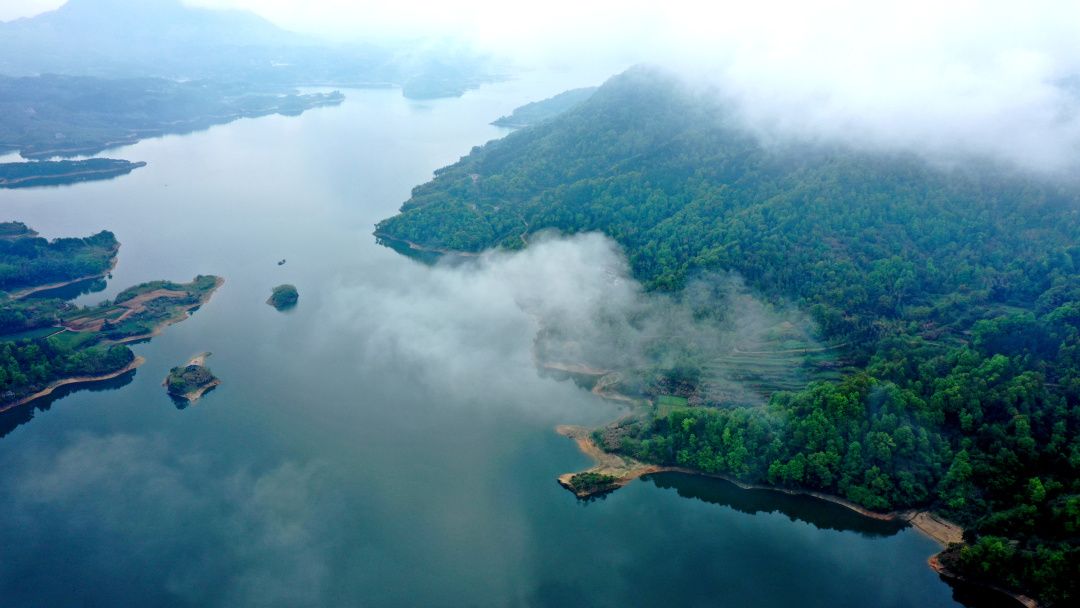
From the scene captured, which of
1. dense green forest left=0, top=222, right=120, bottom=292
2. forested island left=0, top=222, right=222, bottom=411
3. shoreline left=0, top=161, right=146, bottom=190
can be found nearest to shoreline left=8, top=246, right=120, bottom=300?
forested island left=0, top=222, right=222, bottom=411

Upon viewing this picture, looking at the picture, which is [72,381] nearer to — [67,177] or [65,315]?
[65,315]

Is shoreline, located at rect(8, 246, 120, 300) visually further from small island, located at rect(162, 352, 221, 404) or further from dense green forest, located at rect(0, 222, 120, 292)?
small island, located at rect(162, 352, 221, 404)

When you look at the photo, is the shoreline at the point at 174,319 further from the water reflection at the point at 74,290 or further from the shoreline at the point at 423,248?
the shoreline at the point at 423,248

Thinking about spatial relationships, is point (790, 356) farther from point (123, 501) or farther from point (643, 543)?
point (123, 501)

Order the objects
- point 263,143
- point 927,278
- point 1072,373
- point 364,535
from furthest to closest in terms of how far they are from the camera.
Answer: point 263,143, point 927,278, point 1072,373, point 364,535

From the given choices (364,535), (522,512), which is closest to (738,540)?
(522,512)

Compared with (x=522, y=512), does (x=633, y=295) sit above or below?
above
